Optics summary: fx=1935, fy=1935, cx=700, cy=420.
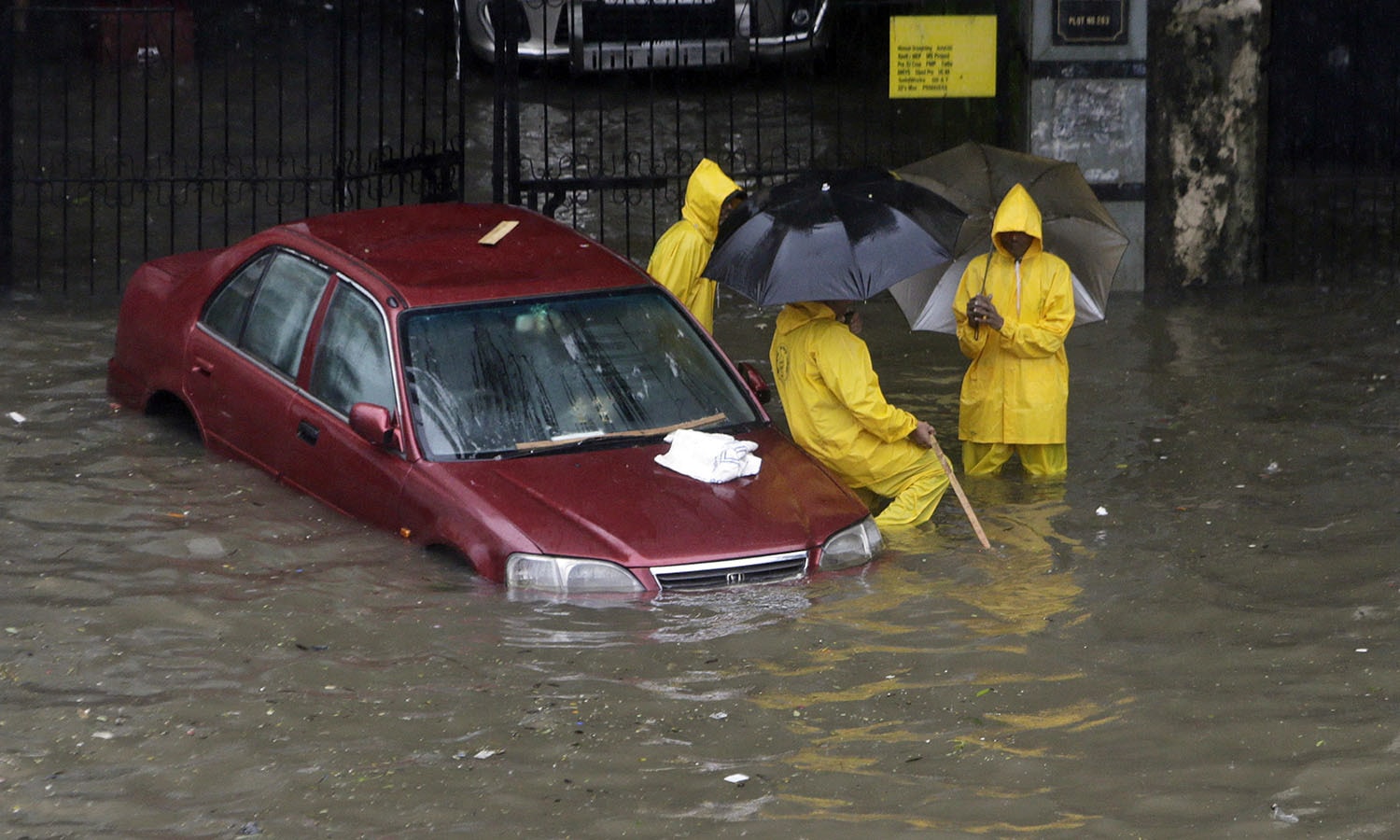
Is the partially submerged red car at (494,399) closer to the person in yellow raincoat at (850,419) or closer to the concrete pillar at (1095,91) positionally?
the person in yellow raincoat at (850,419)

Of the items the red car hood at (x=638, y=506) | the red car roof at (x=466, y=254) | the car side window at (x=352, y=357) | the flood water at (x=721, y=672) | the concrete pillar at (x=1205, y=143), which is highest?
the concrete pillar at (x=1205, y=143)

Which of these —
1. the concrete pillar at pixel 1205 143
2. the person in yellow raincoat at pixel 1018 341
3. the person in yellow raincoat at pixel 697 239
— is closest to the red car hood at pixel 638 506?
the person in yellow raincoat at pixel 1018 341

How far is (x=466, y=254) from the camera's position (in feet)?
26.2

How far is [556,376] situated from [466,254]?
32.3 inches

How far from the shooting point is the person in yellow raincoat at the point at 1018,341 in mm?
8438

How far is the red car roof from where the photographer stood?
302 inches

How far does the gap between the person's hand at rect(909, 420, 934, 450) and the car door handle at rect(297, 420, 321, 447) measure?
238 centimetres

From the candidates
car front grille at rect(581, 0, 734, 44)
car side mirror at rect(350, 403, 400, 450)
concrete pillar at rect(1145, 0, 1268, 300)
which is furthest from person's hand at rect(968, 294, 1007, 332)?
car front grille at rect(581, 0, 734, 44)

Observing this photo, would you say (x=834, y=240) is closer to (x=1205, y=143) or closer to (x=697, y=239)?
(x=697, y=239)

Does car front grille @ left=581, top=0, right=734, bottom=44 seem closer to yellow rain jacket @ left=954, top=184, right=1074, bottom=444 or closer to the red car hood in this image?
yellow rain jacket @ left=954, top=184, right=1074, bottom=444

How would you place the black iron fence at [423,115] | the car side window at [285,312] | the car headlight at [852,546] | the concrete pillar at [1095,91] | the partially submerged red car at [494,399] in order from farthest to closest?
the concrete pillar at [1095,91] < the black iron fence at [423,115] < the car side window at [285,312] < the car headlight at [852,546] < the partially submerged red car at [494,399]

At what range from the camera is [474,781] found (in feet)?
17.2

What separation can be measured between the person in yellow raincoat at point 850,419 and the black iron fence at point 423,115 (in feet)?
12.6

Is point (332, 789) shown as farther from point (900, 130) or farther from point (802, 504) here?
point (900, 130)
